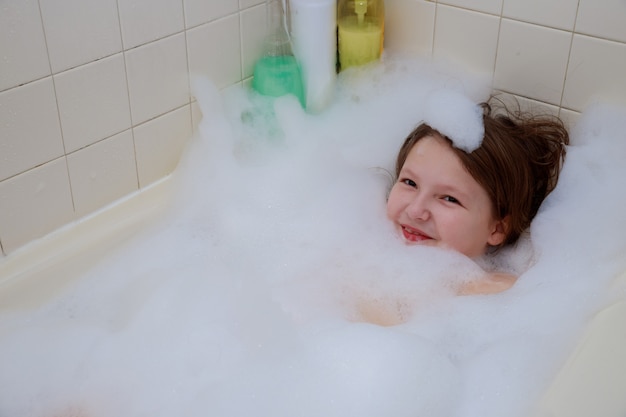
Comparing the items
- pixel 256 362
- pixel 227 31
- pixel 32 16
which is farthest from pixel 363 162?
pixel 32 16

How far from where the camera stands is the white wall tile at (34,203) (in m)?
1.45

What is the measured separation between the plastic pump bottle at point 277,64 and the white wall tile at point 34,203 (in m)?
0.55

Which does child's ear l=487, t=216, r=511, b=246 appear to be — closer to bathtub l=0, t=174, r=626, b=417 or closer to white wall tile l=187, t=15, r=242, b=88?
bathtub l=0, t=174, r=626, b=417

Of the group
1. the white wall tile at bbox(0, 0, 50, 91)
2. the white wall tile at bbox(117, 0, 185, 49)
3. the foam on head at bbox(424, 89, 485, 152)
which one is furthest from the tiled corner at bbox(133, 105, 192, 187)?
the foam on head at bbox(424, 89, 485, 152)

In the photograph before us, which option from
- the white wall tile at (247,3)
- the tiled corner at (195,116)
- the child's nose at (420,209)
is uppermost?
the white wall tile at (247,3)

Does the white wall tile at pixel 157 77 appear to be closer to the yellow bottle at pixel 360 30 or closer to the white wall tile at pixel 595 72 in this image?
the yellow bottle at pixel 360 30

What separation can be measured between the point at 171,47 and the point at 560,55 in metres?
0.84

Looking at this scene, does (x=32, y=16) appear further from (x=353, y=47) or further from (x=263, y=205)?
(x=353, y=47)

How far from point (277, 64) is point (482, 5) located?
49 cm

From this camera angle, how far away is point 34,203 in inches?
58.9

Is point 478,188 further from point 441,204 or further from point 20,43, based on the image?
point 20,43

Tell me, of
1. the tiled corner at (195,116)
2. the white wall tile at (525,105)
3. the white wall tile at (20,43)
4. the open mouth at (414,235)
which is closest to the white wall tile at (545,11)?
the white wall tile at (525,105)

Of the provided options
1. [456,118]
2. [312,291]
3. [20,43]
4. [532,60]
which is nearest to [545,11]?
[532,60]

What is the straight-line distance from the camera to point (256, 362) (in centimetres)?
138
